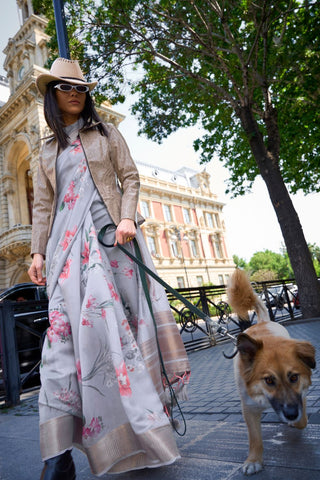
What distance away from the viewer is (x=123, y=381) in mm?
1895

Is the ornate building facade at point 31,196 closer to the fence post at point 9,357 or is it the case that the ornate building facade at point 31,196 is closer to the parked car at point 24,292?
the parked car at point 24,292

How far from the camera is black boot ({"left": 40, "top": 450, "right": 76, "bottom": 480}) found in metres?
1.77

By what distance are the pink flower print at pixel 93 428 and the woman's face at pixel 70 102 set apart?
6.51 ft

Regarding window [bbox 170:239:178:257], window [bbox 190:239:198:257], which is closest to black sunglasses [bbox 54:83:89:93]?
window [bbox 170:239:178:257]

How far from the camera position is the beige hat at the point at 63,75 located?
247 cm

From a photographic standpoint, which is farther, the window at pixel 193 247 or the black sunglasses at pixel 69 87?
the window at pixel 193 247

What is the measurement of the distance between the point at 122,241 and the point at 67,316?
0.55 m

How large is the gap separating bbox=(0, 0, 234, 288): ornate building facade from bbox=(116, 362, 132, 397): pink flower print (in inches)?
683

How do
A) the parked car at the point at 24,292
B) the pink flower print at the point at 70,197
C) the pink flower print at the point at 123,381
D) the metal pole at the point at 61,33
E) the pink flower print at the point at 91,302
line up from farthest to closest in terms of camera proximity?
the parked car at the point at 24,292 < the metal pole at the point at 61,33 < the pink flower print at the point at 70,197 < the pink flower print at the point at 91,302 < the pink flower print at the point at 123,381

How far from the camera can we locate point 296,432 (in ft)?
7.57

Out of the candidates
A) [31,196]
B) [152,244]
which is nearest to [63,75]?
[31,196]

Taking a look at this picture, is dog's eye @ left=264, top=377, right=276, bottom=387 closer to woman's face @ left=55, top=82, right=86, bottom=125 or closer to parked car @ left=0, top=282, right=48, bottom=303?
woman's face @ left=55, top=82, right=86, bottom=125

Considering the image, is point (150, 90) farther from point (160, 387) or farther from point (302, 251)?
point (160, 387)

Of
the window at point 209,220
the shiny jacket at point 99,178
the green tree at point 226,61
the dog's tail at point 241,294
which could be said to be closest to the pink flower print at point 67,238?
the shiny jacket at point 99,178
